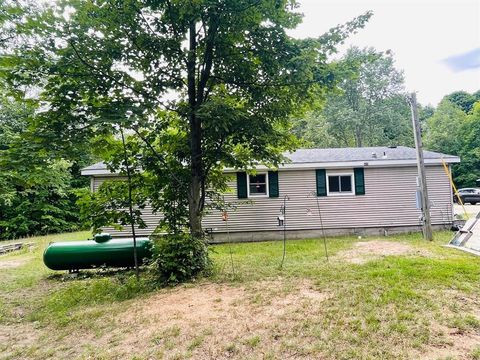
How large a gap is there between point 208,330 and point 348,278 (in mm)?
2692

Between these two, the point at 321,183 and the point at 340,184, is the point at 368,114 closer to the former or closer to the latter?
the point at 340,184

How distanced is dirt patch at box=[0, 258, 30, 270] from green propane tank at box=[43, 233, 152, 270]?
282cm

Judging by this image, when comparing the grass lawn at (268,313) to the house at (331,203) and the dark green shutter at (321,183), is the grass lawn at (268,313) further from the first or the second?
the dark green shutter at (321,183)

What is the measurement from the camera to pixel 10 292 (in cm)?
615

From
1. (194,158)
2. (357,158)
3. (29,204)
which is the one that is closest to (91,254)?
(194,158)

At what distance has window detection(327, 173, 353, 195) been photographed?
11.0 metres

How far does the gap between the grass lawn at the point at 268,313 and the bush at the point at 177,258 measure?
31 cm

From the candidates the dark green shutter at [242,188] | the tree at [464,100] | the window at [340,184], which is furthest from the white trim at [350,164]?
the tree at [464,100]

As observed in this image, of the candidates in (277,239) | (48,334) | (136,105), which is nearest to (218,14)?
(136,105)

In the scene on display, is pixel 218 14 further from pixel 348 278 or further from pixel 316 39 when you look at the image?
pixel 348 278

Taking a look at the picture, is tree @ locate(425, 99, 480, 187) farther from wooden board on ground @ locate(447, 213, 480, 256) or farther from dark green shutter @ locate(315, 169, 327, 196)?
dark green shutter @ locate(315, 169, 327, 196)

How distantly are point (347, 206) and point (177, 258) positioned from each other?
7.47 meters

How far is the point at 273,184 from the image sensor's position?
431 inches

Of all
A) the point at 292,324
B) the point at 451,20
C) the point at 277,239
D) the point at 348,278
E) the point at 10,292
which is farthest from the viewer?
the point at 277,239
